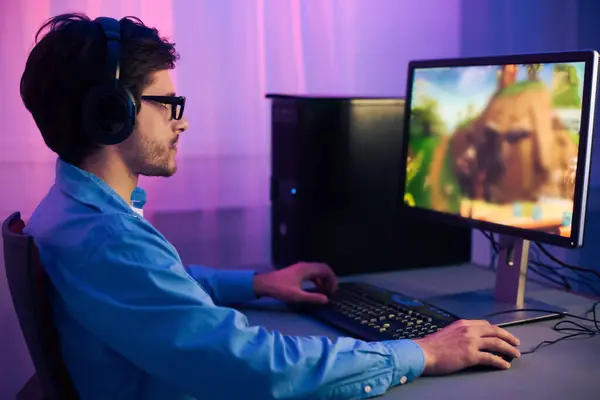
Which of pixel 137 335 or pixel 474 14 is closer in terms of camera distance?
pixel 137 335

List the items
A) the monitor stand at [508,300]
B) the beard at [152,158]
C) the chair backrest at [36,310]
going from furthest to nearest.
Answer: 1. the monitor stand at [508,300]
2. the beard at [152,158]
3. the chair backrest at [36,310]

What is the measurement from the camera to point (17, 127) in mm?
1704

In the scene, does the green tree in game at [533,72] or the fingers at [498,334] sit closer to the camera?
the fingers at [498,334]

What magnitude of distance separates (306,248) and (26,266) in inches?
33.4

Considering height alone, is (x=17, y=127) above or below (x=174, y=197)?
above

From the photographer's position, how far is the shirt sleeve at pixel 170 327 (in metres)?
0.85

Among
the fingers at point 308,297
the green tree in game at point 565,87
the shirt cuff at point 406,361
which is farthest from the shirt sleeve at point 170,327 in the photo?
the green tree in game at point 565,87

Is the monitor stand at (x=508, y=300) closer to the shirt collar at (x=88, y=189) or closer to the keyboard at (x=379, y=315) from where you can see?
the keyboard at (x=379, y=315)

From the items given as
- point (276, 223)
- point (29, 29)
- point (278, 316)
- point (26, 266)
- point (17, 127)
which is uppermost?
point (29, 29)

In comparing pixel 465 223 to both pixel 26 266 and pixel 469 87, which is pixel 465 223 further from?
pixel 26 266

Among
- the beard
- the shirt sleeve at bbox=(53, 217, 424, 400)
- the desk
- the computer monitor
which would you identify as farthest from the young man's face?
the computer monitor

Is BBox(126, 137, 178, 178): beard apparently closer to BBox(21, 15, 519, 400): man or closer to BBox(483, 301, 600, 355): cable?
BBox(21, 15, 519, 400): man

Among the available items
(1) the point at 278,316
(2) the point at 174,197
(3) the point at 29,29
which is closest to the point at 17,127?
(3) the point at 29,29

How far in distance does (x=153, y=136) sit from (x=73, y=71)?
0.16 metres
